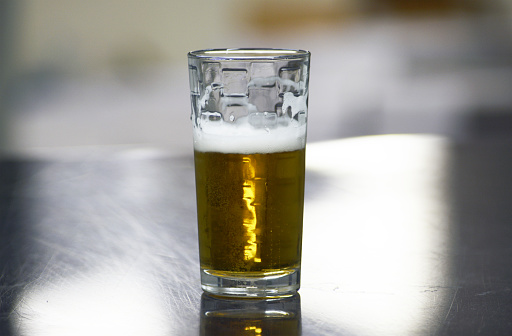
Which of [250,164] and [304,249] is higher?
[250,164]

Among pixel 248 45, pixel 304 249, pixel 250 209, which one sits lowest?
pixel 248 45

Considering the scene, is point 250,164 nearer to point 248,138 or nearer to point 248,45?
point 248,138

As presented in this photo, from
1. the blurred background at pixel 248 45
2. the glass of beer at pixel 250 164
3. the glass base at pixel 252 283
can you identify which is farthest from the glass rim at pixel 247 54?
the blurred background at pixel 248 45

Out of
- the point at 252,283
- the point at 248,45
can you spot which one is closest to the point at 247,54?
the point at 252,283

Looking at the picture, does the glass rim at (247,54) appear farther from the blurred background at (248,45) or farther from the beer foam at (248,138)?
the blurred background at (248,45)

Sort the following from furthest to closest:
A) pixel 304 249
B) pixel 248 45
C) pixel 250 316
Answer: pixel 248 45 < pixel 304 249 < pixel 250 316

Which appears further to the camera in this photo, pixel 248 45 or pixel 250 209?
pixel 248 45

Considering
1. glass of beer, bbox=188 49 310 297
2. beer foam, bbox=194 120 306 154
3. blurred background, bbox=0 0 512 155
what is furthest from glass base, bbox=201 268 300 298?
blurred background, bbox=0 0 512 155

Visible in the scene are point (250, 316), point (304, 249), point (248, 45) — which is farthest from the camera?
point (248, 45)
